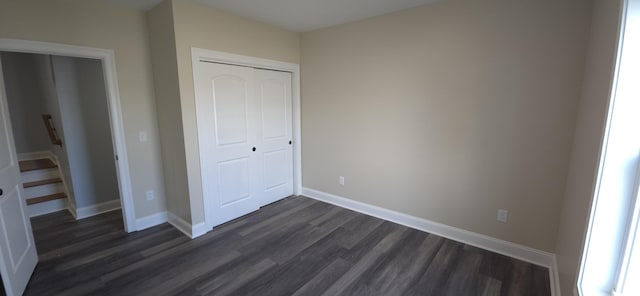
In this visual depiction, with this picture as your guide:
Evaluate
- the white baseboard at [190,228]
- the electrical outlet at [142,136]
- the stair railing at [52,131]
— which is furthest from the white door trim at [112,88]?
the stair railing at [52,131]

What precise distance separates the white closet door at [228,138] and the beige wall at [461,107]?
1051 mm

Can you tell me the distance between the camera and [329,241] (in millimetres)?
2791

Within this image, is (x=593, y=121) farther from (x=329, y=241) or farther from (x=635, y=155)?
(x=329, y=241)

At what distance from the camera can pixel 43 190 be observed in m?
3.60

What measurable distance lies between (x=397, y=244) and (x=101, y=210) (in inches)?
150

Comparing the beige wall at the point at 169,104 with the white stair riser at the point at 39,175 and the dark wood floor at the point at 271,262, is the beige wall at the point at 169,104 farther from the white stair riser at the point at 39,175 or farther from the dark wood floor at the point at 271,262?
the white stair riser at the point at 39,175

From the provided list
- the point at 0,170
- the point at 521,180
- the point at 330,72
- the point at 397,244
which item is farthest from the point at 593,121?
the point at 0,170

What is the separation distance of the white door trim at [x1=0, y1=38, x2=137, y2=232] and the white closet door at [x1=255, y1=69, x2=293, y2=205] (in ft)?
4.88

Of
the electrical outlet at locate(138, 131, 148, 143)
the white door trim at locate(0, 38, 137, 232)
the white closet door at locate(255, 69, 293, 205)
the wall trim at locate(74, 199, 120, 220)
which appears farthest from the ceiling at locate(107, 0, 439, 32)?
the wall trim at locate(74, 199, 120, 220)

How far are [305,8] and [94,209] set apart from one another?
368 cm

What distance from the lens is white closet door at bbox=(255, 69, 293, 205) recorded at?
11.7 feet

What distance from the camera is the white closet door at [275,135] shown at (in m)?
3.56

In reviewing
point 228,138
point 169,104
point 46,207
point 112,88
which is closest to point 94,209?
point 46,207

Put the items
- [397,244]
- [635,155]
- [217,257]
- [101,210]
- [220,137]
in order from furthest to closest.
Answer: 1. [101,210]
2. [220,137]
3. [397,244]
4. [217,257]
5. [635,155]
